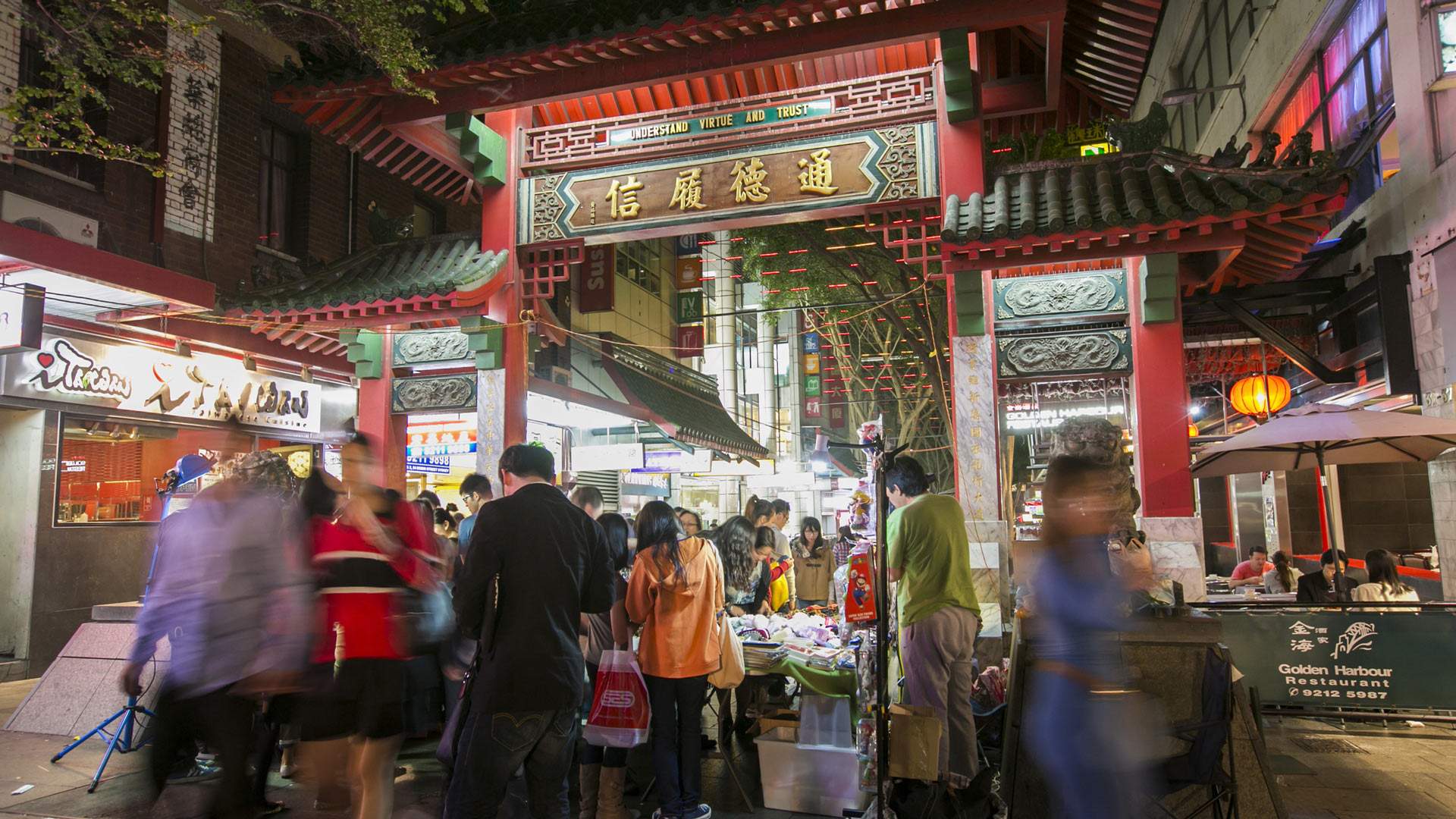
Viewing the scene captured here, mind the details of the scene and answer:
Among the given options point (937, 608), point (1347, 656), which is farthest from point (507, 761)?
point (1347, 656)

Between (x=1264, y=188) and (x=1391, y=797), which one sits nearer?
(x=1391, y=797)

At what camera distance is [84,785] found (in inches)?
247

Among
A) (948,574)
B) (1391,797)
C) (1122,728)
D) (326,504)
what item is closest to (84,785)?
(326,504)

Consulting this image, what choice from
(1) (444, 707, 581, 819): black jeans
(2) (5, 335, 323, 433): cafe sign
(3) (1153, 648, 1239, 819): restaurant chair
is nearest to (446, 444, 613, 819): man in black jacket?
(1) (444, 707, 581, 819): black jeans

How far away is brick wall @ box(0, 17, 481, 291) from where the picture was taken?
10.5 meters

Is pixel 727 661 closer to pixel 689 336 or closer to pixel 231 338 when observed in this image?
pixel 231 338

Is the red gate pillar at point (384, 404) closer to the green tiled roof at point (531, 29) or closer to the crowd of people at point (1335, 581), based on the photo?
the green tiled roof at point (531, 29)

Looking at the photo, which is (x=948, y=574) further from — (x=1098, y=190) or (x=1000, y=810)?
(x=1098, y=190)

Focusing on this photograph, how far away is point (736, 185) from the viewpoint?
9.27 metres

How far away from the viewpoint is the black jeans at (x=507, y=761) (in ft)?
13.4

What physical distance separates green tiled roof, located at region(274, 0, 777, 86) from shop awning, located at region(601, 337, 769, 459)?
26.1 feet

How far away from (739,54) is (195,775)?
7.72m

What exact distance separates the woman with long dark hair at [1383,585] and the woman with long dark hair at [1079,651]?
21.8ft

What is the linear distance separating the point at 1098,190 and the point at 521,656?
21.8 ft
